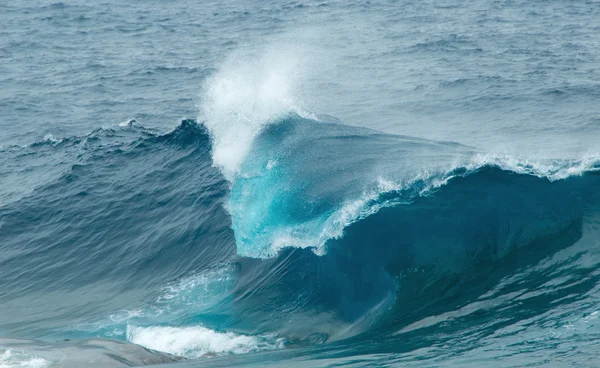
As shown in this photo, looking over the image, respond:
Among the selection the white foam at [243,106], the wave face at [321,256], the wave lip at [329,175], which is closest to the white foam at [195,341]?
the wave face at [321,256]

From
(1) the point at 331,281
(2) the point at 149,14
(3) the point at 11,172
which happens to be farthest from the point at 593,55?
(2) the point at 149,14

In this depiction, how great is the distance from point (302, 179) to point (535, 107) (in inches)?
554

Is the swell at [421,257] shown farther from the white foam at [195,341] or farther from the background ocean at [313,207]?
the white foam at [195,341]

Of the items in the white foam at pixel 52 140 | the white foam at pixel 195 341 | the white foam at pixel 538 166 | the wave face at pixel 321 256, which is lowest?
the white foam at pixel 195 341

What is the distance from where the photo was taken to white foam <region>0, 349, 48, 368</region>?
47.1 ft

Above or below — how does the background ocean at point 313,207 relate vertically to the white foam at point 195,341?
above

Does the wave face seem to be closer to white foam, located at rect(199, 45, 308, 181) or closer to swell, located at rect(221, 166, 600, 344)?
swell, located at rect(221, 166, 600, 344)

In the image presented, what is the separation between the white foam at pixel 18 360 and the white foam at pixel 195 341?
3386 millimetres

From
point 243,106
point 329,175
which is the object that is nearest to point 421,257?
point 329,175

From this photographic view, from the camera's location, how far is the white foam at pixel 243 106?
27.0 meters

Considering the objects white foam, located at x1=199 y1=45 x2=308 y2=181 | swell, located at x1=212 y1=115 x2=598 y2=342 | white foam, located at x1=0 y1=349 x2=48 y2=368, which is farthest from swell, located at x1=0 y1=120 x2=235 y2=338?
white foam, located at x1=0 y1=349 x2=48 y2=368

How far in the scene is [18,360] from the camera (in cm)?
1459

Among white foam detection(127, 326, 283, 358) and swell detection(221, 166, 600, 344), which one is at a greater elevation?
swell detection(221, 166, 600, 344)

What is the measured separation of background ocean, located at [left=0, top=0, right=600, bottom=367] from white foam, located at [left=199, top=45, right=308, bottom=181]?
0.13 m
